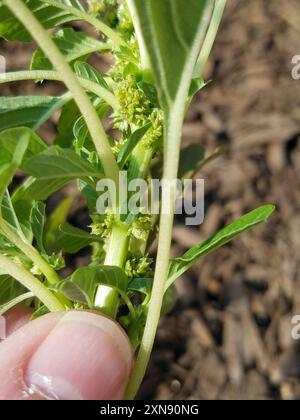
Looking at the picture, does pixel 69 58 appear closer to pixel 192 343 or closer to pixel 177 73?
pixel 177 73

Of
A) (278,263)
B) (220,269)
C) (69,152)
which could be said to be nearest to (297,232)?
(278,263)

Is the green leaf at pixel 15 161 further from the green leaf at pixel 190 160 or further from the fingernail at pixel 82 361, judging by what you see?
the green leaf at pixel 190 160

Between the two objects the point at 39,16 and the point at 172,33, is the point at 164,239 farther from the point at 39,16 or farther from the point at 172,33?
the point at 39,16
